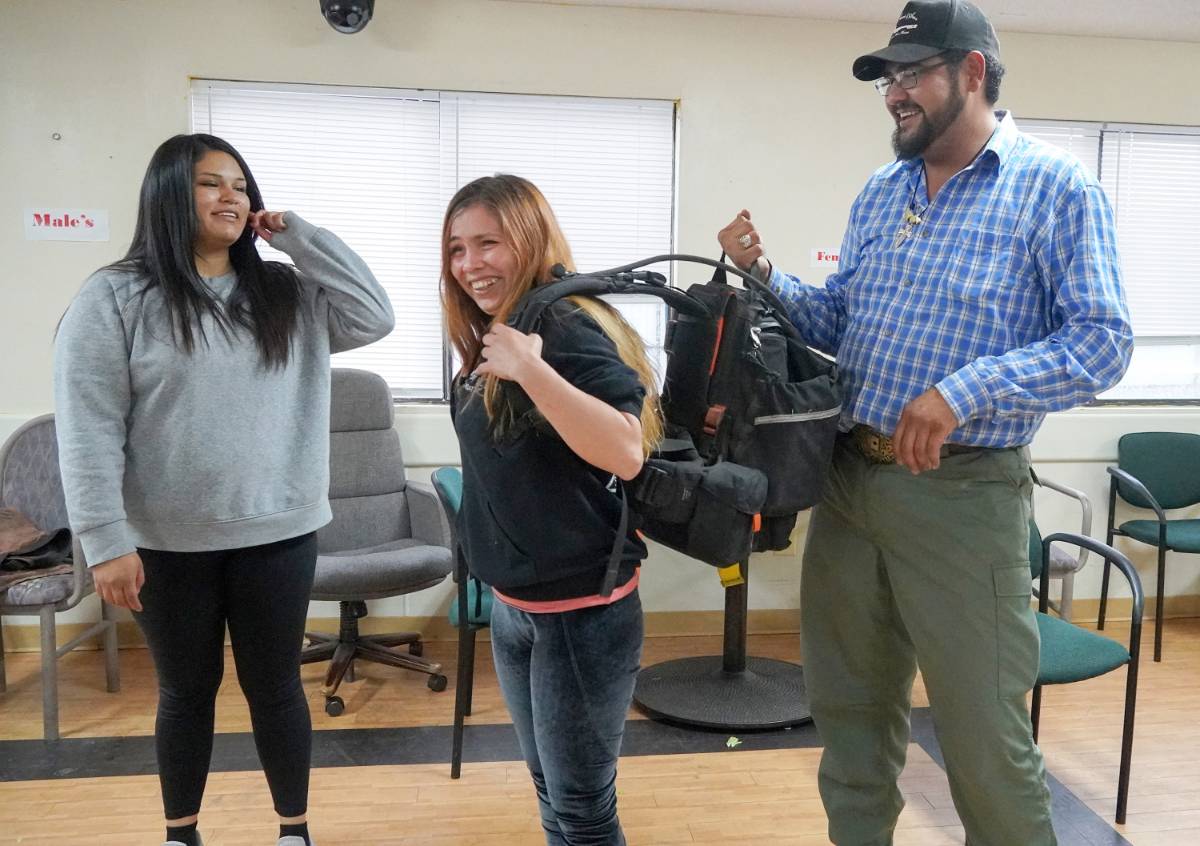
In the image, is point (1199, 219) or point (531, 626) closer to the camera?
point (531, 626)

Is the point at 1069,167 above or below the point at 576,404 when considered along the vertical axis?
above

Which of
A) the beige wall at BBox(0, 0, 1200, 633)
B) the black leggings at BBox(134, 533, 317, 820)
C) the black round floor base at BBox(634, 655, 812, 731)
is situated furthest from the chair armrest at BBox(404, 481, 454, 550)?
the black leggings at BBox(134, 533, 317, 820)

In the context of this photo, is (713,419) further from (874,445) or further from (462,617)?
(462,617)

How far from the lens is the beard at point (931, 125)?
4.75ft

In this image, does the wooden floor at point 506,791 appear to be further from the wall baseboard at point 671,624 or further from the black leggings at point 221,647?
the black leggings at point 221,647

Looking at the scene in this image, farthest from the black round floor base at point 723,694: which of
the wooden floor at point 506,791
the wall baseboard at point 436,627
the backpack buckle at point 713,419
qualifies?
the backpack buckle at point 713,419

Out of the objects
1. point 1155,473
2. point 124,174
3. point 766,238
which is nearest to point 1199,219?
point 1155,473

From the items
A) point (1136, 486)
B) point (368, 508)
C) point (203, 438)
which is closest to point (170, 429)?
point (203, 438)

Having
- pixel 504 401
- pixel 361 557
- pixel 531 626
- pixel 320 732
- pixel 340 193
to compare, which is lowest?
pixel 320 732

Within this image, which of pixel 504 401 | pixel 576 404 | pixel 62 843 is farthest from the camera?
pixel 62 843

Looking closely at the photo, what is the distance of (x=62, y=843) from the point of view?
2.13 meters

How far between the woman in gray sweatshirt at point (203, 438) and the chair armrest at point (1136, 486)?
3170 mm

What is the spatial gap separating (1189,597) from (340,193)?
4069 mm

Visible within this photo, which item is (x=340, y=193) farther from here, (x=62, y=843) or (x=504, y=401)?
(x=504, y=401)
